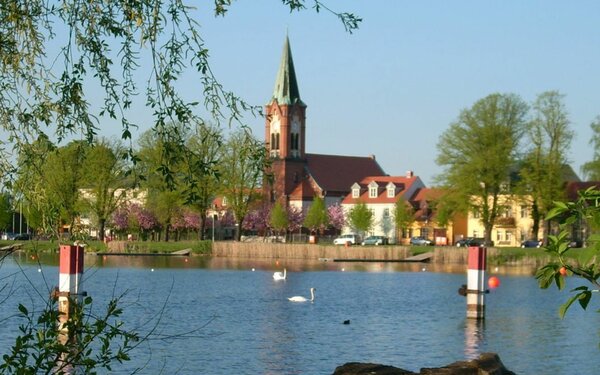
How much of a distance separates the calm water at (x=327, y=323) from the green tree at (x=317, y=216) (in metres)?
51.7

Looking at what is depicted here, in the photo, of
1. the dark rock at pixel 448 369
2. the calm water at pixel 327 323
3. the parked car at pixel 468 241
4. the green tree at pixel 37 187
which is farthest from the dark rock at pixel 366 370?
the parked car at pixel 468 241

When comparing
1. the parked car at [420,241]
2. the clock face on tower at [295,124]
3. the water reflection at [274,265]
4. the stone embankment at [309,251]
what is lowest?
the water reflection at [274,265]

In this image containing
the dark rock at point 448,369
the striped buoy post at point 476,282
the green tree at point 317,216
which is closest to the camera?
the dark rock at point 448,369

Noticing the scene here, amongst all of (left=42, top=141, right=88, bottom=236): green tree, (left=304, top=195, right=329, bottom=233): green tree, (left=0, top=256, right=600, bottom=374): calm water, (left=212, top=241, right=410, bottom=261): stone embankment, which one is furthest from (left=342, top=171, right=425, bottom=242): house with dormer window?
(left=42, top=141, right=88, bottom=236): green tree

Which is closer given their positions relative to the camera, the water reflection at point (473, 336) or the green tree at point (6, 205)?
the green tree at point (6, 205)

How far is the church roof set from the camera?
126062mm

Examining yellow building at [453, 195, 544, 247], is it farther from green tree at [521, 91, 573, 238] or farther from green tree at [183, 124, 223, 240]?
green tree at [183, 124, 223, 240]

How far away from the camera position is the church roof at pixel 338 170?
12606 centimetres

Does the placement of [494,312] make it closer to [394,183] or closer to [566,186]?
[566,186]

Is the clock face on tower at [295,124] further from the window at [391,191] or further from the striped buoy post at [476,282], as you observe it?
the striped buoy post at [476,282]

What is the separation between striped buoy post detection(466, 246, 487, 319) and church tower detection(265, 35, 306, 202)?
9087cm

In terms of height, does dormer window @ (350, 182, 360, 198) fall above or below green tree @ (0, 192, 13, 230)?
above

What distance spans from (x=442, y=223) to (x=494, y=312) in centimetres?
6022

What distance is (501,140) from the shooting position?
256 feet
